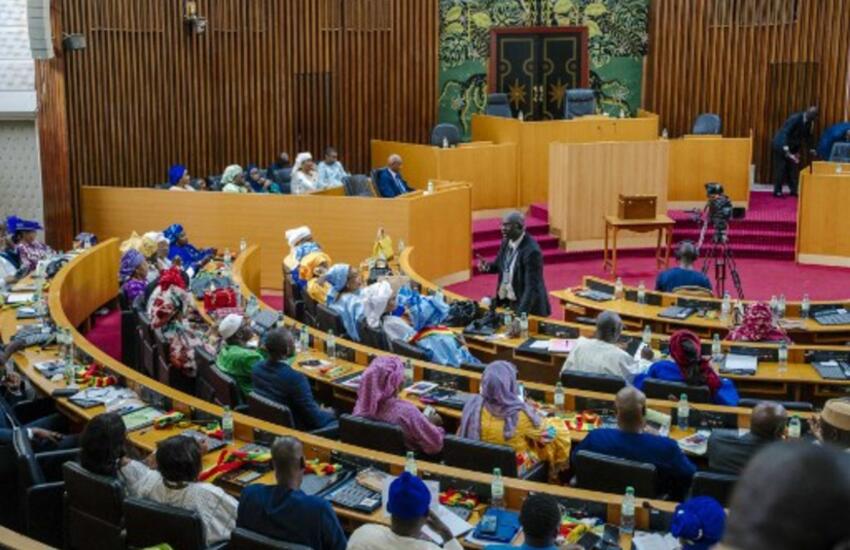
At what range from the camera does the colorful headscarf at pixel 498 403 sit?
19.0 ft

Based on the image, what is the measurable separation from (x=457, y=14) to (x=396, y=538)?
50.1ft

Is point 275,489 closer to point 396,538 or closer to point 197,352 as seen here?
point 396,538

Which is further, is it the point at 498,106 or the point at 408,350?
the point at 498,106

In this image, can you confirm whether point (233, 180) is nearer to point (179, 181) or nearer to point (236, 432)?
point (179, 181)

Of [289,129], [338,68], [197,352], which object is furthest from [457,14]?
[197,352]

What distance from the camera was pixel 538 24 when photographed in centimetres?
1852

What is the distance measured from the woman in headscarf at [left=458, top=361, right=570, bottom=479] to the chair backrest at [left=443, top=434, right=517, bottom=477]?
0.24 metres

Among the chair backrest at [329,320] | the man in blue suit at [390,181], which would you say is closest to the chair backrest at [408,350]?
the chair backrest at [329,320]

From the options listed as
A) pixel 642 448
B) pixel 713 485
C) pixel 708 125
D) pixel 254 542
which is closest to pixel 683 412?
pixel 642 448

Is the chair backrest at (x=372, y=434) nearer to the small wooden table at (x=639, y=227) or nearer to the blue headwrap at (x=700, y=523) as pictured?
the blue headwrap at (x=700, y=523)

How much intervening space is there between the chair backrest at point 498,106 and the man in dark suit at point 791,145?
13.8 feet

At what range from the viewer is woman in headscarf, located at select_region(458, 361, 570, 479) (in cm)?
588

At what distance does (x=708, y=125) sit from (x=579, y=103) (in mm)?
2015

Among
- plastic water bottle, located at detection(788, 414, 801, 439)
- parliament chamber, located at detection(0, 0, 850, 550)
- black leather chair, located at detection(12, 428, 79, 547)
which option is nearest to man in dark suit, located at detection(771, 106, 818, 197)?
parliament chamber, located at detection(0, 0, 850, 550)
